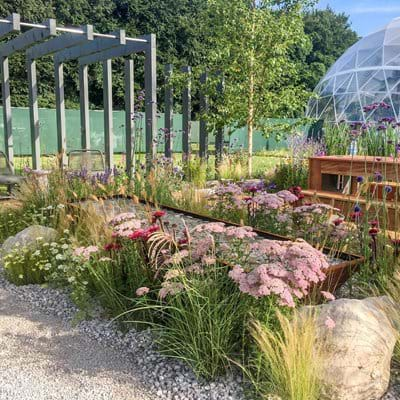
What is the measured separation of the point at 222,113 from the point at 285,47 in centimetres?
167

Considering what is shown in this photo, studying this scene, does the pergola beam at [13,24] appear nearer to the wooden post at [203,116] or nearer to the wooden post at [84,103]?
the wooden post at [84,103]

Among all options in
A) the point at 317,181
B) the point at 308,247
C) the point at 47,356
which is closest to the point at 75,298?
the point at 47,356

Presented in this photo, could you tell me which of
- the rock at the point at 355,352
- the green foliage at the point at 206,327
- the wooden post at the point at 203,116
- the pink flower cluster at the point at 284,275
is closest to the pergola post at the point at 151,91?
the wooden post at the point at 203,116

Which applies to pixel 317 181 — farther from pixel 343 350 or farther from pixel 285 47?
pixel 343 350

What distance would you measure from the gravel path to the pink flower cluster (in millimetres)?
656

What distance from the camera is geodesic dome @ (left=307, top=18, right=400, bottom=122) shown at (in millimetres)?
17375

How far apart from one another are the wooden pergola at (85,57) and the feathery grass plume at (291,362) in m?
4.73

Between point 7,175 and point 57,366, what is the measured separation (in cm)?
597

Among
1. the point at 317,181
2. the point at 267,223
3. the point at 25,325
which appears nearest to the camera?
the point at 25,325

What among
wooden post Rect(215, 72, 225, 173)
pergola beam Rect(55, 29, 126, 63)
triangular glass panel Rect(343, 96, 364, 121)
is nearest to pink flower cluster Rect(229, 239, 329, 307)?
pergola beam Rect(55, 29, 126, 63)

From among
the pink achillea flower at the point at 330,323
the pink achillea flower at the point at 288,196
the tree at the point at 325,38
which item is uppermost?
the tree at the point at 325,38

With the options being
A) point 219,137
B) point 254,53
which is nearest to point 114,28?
point 219,137

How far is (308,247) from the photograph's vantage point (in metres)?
2.24

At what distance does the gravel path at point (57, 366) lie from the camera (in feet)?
6.70
